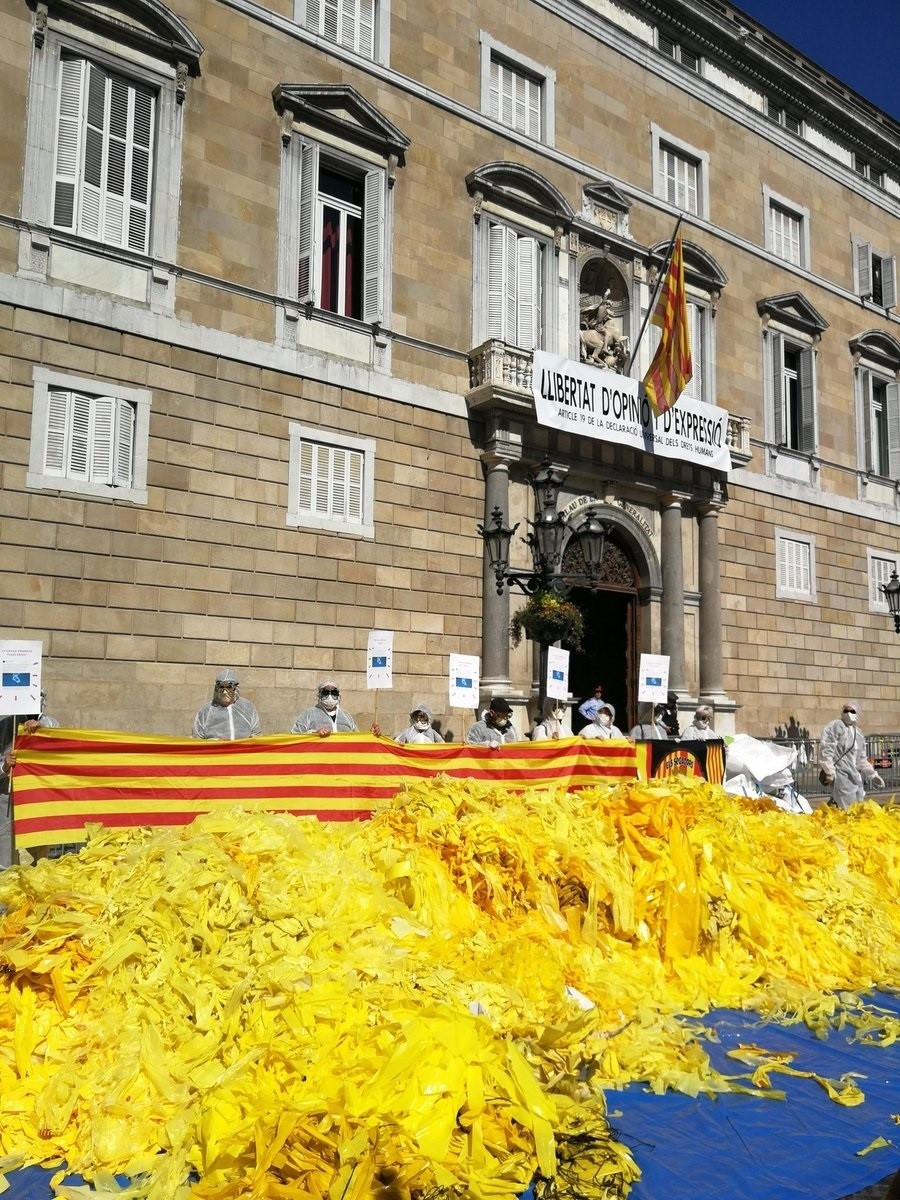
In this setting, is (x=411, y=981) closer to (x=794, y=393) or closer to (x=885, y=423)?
(x=794, y=393)

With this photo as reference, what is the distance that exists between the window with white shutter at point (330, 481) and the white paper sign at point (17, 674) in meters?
5.47

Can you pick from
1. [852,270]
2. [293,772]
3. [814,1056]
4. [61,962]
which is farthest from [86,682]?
[852,270]

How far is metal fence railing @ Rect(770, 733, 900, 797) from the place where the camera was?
18719 millimetres

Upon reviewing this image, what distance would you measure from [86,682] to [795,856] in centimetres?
842

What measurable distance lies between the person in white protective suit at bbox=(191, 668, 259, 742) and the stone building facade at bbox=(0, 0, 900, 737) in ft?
8.73

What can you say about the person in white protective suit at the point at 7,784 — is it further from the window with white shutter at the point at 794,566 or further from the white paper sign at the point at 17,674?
the window with white shutter at the point at 794,566

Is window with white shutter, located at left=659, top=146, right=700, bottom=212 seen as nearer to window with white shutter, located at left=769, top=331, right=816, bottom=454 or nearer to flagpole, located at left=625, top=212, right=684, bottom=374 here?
flagpole, located at left=625, top=212, right=684, bottom=374

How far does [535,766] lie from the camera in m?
9.63

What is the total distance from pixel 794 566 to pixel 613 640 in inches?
222

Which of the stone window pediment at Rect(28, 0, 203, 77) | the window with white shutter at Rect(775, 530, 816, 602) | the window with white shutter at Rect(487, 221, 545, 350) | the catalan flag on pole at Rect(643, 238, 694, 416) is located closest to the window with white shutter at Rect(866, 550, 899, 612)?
the window with white shutter at Rect(775, 530, 816, 602)

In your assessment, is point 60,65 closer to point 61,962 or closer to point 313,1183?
point 61,962

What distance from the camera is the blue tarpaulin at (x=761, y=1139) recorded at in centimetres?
390

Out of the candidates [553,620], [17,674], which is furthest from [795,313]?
[17,674]

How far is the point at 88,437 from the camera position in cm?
1231
